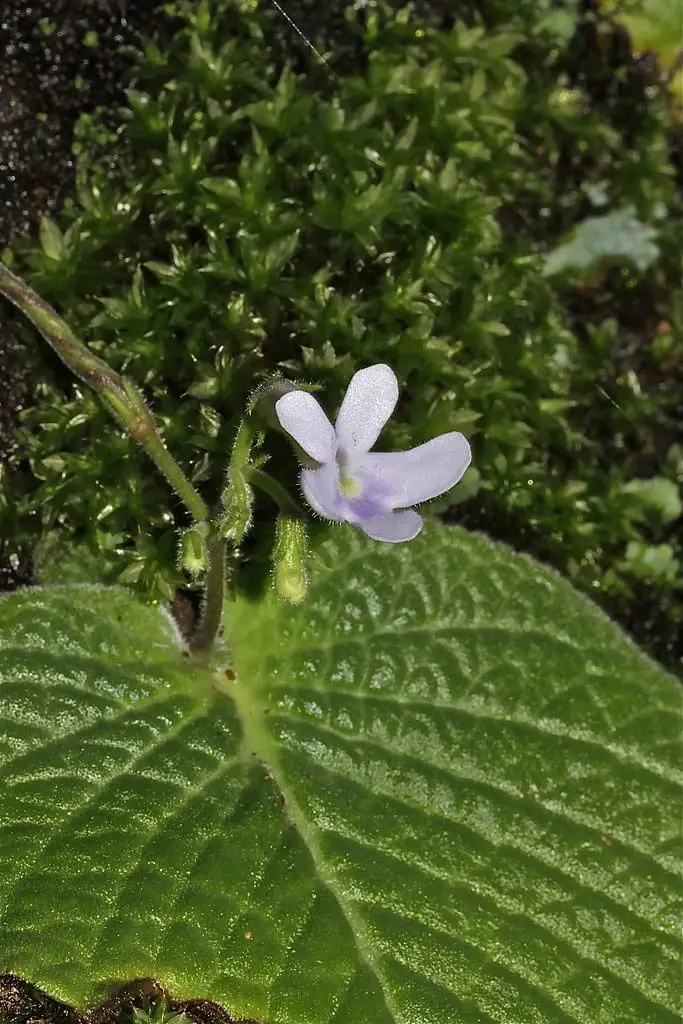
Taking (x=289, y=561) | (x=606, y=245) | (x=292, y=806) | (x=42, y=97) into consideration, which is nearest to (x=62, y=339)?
(x=289, y=561)

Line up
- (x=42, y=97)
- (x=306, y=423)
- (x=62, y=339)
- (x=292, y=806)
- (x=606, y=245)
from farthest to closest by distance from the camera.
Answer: (x=606, y=245) → (x=42, y=97) → (x=292, y=806) → (x=62, y=339) → (x=306, y=423)

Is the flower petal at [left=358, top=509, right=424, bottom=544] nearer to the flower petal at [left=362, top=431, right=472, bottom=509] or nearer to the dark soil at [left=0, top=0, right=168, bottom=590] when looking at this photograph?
the flower petal at [left=362, top=431, right=472, bottom=509]

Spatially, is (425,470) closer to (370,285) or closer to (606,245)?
(370,285)

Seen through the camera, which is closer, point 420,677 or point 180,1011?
point 180,1011

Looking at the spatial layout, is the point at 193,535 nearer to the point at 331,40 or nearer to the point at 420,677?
the point at 420,677

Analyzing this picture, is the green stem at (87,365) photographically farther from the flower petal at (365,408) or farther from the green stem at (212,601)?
the flower petal at (365,408)

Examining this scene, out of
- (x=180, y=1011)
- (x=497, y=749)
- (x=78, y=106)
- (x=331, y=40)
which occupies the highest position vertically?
(x=331, y=40)

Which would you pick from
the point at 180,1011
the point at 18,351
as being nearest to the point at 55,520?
the point at 18,351
